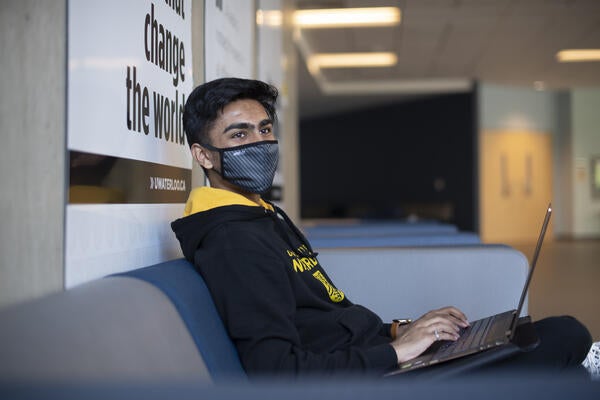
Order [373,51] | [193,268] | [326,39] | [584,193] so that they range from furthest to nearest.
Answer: [584,193]
[373,51]
[326,39]
[193,268]

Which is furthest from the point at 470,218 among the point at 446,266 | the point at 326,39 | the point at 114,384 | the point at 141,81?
the point at 114,384

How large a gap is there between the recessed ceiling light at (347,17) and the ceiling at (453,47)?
7.3 inches

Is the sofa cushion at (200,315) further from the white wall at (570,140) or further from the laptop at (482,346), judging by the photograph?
the white wall at (570,140)

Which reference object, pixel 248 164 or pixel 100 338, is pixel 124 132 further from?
pixel 100 338

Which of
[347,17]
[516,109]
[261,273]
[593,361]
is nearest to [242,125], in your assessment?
[261,273]

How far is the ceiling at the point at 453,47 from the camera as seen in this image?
7641mm

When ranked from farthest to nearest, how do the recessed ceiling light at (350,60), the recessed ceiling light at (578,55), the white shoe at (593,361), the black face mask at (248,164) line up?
1. the recessed ceiling light at (350,60)
2. the recessed ceiling light at (578,55)
3. the white shoe at (593,361)
4. the black face mask at (248,164)

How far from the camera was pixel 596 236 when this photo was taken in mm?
14219

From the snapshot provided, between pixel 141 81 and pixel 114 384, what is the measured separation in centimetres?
111

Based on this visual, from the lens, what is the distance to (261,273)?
1.30 metres

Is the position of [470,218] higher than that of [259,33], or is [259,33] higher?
[259,33]

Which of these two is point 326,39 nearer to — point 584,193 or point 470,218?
point 470,218

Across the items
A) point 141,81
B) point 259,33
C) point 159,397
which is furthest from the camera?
point 259,33

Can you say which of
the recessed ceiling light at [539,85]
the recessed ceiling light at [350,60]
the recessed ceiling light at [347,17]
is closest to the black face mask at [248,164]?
the recessed ceiling light at [347,17]
